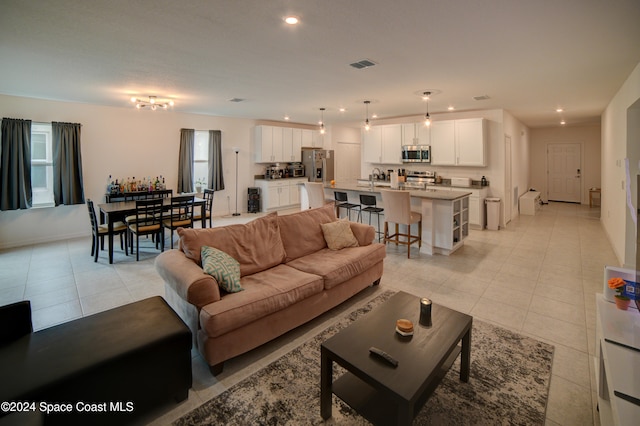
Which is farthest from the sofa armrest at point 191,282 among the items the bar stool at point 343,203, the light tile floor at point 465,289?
the bar stool at point 343,203

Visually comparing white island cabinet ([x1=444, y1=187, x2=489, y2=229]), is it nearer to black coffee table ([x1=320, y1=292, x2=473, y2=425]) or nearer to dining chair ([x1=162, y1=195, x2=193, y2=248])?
black coffee table ([x1=320, y1=292, x2=473, y2=425])

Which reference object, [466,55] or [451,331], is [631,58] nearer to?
[466,55]

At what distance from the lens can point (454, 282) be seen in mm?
3979

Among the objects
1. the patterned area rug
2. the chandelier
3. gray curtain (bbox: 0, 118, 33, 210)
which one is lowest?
the patterned area rug

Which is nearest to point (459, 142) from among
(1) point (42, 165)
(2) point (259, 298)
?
(2) point (259, 298)

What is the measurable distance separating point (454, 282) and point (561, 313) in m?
1.10

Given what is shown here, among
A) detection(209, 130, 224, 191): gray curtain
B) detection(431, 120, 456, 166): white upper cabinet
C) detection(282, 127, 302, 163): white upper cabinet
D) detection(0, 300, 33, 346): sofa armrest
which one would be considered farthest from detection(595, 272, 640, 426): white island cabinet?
detection(282, 127, 302, 163): white upper cabinet

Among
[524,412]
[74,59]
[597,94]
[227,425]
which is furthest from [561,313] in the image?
[74,59]

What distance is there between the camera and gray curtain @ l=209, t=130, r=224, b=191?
8.16m

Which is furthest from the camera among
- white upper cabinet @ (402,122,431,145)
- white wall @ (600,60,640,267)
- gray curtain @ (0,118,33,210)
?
white upper cabinet @ (402,122,431,145)

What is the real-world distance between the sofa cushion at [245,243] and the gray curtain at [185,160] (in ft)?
16.8

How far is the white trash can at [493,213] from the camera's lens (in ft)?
22.3

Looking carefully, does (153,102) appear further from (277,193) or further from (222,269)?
(222,269)

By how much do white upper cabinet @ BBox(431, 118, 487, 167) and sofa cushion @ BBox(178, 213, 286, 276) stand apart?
5421 mm
